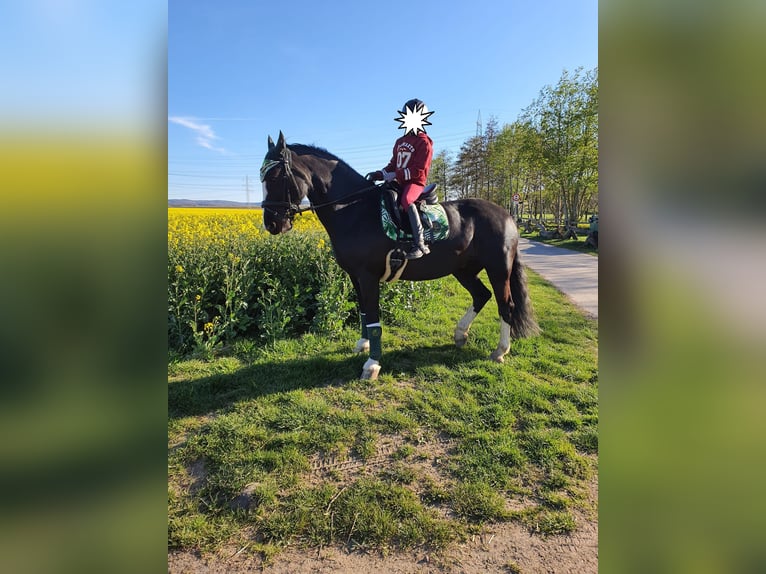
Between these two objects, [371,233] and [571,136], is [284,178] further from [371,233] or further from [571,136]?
[571,136]

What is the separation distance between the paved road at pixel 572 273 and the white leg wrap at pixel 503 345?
2.75 meters

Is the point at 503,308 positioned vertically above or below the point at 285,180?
below

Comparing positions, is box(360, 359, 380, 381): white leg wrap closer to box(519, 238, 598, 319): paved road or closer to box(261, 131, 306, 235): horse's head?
box(261, 131, 306, 235): horse's head

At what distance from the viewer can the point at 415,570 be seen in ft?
6.73

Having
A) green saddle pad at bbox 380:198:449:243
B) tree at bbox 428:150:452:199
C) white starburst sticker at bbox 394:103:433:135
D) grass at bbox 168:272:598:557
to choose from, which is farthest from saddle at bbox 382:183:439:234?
tree at bbox 428:150:452:199

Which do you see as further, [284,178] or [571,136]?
[571,136]

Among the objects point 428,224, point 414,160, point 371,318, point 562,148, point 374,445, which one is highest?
point 562,148

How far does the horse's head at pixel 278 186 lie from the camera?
3.85 m

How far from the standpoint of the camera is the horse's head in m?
3.85

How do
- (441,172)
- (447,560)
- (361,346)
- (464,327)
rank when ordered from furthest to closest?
1. (441,172)
2. (464,327)
3. (361,346)
4. (447,560)

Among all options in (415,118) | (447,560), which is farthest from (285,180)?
(447,560)

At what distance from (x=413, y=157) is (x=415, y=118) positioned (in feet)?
1.30

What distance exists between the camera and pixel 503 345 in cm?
468
